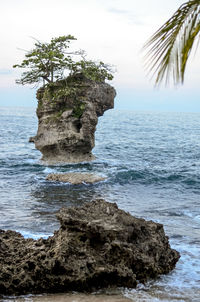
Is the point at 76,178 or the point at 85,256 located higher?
the point at 85,256

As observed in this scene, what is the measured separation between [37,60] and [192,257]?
19.6 meters

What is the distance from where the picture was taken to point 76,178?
22922 mm

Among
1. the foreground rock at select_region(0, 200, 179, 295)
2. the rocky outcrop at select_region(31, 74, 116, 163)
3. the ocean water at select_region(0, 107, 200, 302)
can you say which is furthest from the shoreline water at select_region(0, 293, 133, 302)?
the rocky outcrop at select_region(31, 74, 116, 163)

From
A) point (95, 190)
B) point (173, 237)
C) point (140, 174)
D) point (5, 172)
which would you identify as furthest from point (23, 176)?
point (173, 237)

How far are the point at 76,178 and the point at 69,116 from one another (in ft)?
21.1

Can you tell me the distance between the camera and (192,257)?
11.8 m

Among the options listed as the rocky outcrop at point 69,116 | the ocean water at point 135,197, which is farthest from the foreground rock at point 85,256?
the rocky outcrop at point 69,116

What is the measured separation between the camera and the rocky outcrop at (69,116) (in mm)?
27562

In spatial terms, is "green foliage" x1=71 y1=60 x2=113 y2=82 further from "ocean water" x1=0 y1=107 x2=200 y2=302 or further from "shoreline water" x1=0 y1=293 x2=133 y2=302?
"shoreline water" x1=0 y1=293 x2=133 y2=302

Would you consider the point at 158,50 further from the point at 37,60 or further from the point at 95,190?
the point at 37,60

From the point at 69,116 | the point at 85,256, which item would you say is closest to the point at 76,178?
the point at 69,116

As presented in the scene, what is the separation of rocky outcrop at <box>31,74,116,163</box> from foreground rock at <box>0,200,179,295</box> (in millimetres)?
17742

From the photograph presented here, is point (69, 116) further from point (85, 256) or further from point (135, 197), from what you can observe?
point (85, 256)

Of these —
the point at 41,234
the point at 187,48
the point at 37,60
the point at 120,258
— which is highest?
the point at 37,60
